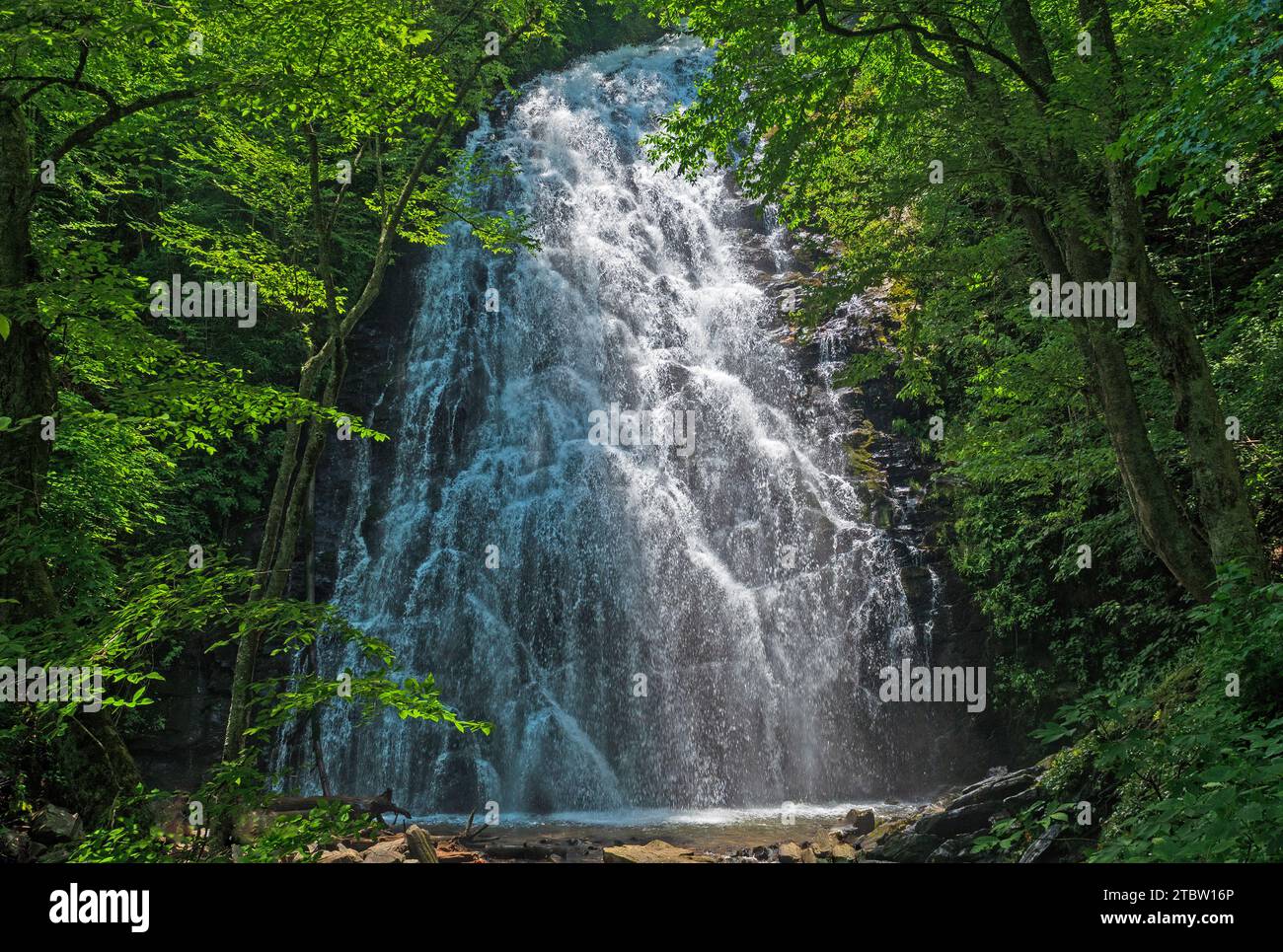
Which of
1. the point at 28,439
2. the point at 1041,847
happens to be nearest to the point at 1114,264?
the point at 1041,847

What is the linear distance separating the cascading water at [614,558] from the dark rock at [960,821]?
18.8 feet

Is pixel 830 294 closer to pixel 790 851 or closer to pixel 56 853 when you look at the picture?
pixel 790 851

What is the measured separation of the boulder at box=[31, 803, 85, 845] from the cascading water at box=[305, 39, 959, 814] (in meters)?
9.35

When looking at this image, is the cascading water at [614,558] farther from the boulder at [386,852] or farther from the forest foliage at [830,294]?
the boulder at [386,852]

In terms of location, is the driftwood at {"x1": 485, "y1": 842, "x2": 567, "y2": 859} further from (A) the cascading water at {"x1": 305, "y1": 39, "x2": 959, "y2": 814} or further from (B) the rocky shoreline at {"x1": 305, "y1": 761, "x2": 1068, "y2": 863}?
(A) the cascading water at {"x1": 305, "y1": 39, "x2": 959, "y2": 814}

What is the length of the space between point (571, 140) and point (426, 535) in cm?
1591

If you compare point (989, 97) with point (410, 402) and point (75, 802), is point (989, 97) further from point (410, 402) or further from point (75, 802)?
point (410, 402)

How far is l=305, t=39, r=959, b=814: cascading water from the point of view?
15.4 meters

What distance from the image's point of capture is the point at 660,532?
17.5m

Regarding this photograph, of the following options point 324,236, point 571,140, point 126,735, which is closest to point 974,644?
point 324,236

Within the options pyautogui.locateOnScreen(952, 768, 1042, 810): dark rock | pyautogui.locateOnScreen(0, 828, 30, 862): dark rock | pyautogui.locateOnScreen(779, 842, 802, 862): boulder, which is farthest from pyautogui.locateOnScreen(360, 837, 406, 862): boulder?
pyautogui.locateOnScreen(952, 768, 1042, 810): dark rock

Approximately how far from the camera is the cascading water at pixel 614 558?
50.7ft

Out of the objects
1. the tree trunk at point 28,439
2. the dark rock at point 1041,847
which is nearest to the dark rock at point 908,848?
the dark rock at point 1041,847

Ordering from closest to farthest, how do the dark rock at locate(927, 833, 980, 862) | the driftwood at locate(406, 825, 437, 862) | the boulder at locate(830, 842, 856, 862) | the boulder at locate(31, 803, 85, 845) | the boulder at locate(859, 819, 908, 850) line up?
the boulder at locate(31, 803, 85, 845)
the dark rock at locate(927, 833, 980, 862)
the driftwood at locate(406, 825, 437, 862)
the boulder at locate(830, 842, 856, 862)
the boulder at locate(859, 819, 908, 850)
